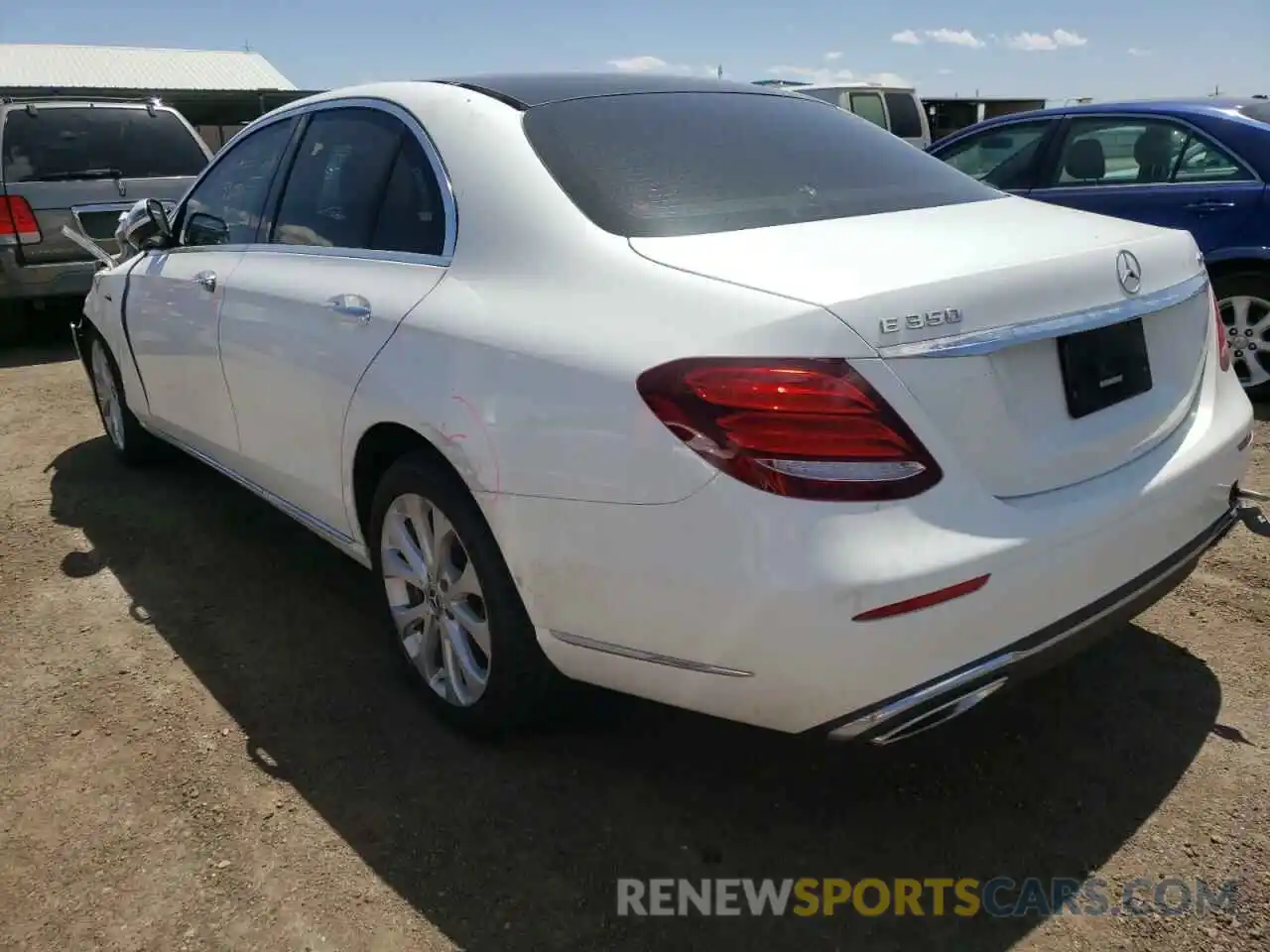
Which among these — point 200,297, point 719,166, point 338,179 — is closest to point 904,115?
point 200,297

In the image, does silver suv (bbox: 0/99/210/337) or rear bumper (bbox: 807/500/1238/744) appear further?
silver suv (bbox: 0/99/210/337)

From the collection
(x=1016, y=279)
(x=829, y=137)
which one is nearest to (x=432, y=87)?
(x=829, y=137)

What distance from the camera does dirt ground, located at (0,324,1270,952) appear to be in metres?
2.10

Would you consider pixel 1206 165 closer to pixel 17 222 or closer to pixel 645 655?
pixel 645 655

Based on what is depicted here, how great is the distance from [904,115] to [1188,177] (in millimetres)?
9815

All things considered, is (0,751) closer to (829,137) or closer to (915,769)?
(915,769)

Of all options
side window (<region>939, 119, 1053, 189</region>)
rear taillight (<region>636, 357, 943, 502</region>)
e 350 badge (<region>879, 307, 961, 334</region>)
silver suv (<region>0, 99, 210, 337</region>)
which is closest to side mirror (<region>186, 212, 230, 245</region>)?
rear taillight (<region>636, 357, 943, 502</region>)

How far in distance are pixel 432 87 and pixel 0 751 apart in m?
2.14

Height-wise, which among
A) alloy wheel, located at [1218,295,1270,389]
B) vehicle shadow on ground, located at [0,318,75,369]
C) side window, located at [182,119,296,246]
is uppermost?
side window, located at [182,119,296,246]

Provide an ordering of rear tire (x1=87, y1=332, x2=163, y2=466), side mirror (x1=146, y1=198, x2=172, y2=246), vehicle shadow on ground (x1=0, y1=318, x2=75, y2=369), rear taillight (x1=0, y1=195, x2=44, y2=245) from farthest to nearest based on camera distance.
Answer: vehicle shadow on ground (x1=0, y1=318, x2=75, y2=369), rear taillight (x1=0, y1=195, x2=44, y2=245), rear tire (x1=87, y1=332, x2=163, y2=466), side mirror (x1=146, y1=198, x2=172, y2=246)

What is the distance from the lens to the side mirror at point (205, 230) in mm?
3672

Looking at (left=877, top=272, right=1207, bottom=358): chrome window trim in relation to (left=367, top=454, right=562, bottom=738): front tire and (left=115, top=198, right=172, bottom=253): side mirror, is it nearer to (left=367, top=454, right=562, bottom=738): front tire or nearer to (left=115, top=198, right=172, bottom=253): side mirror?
(left=367, top=454, right=562, bottom=738): front tire

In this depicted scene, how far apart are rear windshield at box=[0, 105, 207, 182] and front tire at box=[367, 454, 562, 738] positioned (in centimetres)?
629

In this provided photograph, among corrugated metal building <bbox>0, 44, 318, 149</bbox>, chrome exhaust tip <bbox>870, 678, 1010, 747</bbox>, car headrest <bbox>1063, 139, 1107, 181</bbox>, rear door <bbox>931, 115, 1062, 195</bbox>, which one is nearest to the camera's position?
chrome exhaust tip <bbox>870, 678, 1010, 747</bbox>
